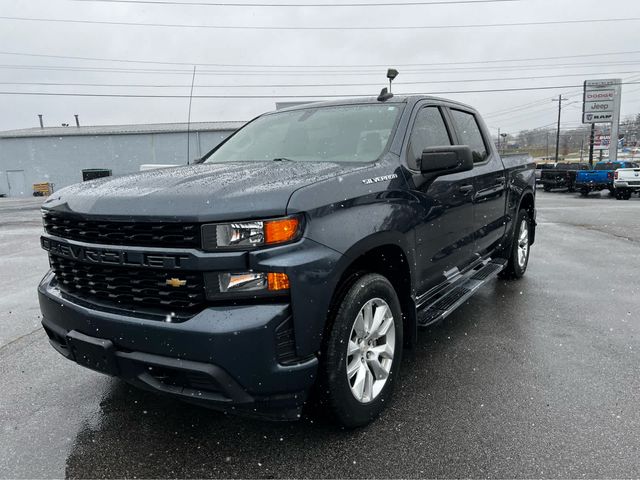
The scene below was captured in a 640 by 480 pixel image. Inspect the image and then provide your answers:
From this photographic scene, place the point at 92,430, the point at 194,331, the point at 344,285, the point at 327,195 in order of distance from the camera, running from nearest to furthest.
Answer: the point at 194,331 → the point at 327,195 → the point at 344,285 → the point at 92,430

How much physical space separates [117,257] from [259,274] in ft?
2.32

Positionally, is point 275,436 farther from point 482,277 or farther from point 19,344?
point 19,344

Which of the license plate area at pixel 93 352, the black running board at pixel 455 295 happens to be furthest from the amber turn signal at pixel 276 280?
the black running board at pixel 455 295

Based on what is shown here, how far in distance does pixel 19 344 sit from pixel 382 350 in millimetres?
3135

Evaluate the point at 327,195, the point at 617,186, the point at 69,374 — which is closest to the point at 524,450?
the point at 327,195

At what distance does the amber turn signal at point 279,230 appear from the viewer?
6.86ft

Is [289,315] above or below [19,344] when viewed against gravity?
above

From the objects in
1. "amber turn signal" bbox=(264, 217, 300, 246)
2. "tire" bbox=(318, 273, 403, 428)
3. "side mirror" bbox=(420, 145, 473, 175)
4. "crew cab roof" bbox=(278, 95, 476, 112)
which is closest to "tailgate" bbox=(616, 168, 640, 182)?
"crew cab roof" bbox=(278, 95, 476, 112)

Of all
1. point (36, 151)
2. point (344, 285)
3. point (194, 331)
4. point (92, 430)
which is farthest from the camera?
point (36, 151)

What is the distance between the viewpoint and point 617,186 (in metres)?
20.1

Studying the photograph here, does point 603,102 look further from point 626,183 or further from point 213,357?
point 213,357

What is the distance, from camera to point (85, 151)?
36875 mm

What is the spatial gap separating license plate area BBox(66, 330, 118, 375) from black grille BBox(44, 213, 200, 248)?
0.47m

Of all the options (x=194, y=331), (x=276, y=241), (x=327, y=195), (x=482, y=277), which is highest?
(x=327, y=195)
